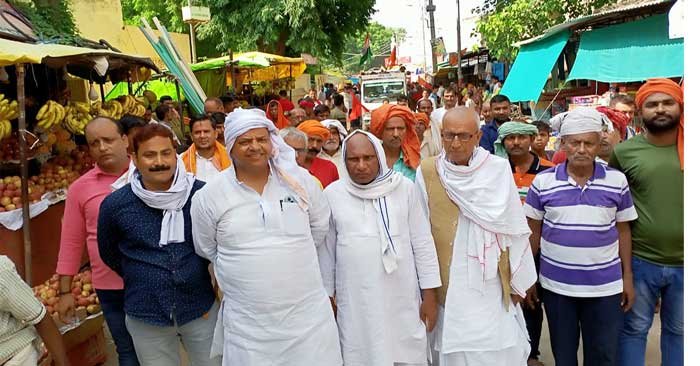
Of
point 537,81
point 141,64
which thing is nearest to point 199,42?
point 537,81

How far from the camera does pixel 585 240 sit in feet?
10.2

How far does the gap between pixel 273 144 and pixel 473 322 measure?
1.40 metres

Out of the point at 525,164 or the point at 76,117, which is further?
the point at 76,117

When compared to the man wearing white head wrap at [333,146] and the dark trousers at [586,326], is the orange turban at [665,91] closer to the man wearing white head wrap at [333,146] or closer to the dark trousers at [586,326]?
the dark trousers at [586,326]

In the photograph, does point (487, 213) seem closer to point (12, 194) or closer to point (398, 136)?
point (398, 136)

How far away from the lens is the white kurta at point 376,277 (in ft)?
9.62

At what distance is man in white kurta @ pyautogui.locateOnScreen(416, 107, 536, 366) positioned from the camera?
3.03 meters

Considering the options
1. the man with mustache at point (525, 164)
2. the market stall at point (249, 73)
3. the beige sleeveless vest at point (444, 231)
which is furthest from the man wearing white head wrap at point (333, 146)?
the market stall at point (249, 73)

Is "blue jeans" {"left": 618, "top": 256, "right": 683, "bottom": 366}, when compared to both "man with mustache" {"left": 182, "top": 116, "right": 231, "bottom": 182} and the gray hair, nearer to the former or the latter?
the gray hair

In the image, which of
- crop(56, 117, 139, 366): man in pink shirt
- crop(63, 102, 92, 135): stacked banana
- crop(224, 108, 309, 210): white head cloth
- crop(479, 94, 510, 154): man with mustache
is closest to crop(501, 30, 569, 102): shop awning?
crop(479, 94, 510, 154): man with mustache

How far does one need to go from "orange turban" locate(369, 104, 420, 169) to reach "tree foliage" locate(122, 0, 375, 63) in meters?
17.9

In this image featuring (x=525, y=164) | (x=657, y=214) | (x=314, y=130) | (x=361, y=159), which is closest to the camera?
(x=361, y=159)

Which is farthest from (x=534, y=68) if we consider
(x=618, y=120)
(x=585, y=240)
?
(x=585, y=240)

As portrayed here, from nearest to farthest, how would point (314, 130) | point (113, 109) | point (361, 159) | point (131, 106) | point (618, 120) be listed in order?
point (361, 159), point (314, 130), point (618, 120), point (113, 109), point (131, 106)
